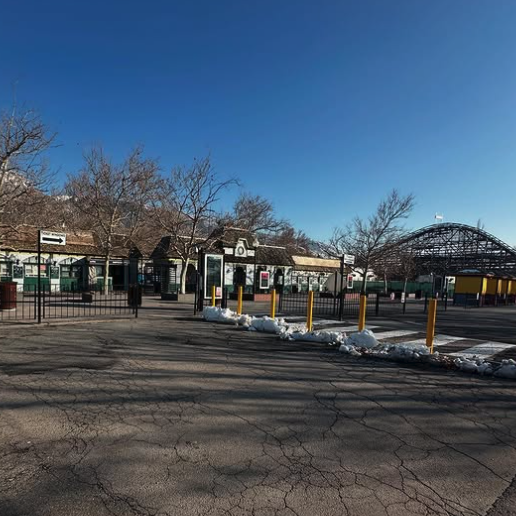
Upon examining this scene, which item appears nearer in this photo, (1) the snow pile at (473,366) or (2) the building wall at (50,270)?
(1) the snow pile at (473,366)

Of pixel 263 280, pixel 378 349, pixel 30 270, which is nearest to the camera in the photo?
pixel 378 349

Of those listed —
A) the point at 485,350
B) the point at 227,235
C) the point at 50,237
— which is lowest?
the point at 485,350

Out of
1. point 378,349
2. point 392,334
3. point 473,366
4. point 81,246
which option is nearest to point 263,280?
point 392,334

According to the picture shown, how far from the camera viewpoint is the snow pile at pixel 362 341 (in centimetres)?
942

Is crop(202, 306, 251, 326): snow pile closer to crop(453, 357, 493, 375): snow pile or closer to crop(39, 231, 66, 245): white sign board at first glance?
crop(39, 231, 66, 245): white sign board

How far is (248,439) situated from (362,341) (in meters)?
6.25

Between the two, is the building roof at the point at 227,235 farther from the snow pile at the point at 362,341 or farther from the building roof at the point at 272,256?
the snow pile at the point at 362,341

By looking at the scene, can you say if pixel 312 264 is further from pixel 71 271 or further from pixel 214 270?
pixel 214 270

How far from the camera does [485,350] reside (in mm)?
10125

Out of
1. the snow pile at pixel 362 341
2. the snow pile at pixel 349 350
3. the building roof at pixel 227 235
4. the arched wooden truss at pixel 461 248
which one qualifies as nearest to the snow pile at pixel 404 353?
the snow pile at pixel 349 350

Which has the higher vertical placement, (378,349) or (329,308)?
(378,349)

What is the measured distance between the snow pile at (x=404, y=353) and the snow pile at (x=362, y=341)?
55cm

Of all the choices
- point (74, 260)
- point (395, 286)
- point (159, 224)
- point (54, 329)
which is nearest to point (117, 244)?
point (74, 260)

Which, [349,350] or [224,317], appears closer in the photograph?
[349,350]
